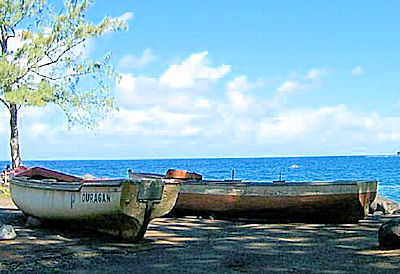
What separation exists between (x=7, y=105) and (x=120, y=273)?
13.8 m

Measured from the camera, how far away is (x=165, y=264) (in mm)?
8625

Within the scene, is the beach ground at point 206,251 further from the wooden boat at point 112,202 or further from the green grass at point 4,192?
the green grass at point 4,192

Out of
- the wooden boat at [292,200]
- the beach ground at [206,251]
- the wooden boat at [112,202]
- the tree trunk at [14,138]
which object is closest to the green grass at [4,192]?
the tree trunk at [14,138]

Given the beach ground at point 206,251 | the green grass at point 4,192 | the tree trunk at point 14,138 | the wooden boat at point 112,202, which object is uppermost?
the tree trunk at point 14,138

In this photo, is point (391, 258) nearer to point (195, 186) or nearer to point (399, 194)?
point (195, 186)

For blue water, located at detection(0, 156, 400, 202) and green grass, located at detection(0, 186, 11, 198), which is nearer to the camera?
green grass, located at detection(0, 186, 11, 198)

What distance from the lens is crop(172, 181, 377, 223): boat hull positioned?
1408cm

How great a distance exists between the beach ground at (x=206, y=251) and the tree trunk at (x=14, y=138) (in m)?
8.18

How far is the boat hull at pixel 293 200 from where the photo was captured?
14078 mm

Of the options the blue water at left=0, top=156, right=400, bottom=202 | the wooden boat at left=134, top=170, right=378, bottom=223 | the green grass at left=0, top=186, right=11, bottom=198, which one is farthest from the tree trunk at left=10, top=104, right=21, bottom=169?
the blue water at left=0, top=156, right=400, bottom=202

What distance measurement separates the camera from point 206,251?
32.3 feet

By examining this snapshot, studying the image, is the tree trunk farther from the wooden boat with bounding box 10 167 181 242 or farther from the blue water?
the blue water

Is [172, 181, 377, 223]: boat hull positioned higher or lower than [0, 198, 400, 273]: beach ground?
higher

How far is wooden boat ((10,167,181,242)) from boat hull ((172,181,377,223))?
4.08m
